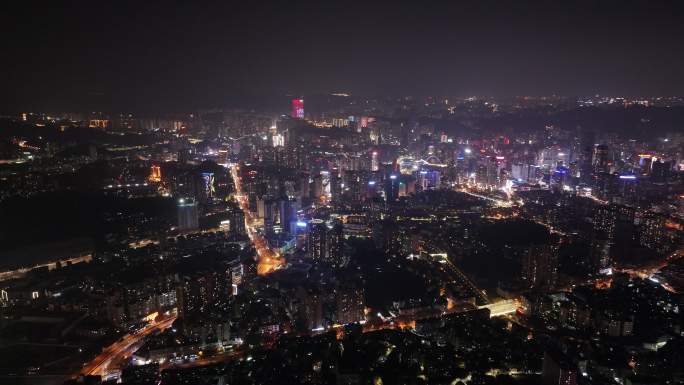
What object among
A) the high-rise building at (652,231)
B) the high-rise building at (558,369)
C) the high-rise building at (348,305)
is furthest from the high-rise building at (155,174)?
the high-rise building at (652,231)

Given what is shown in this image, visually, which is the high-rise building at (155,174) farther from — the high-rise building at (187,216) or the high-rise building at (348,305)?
the high-rise building at (348,305)

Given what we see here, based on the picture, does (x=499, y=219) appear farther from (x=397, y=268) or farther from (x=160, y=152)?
(x=160, y=152)

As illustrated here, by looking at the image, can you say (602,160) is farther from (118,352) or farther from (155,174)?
(118,352)

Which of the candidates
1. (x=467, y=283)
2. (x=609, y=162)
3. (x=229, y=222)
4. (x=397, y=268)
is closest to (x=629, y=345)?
(x=467, y=283)

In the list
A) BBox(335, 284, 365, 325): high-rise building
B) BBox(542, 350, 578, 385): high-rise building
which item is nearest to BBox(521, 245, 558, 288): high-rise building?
BBox(542, 350, 578, 385): high-rise building

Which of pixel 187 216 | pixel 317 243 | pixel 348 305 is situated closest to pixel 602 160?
pixel 317 243

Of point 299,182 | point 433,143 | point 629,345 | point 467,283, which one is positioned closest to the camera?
point 629,345
